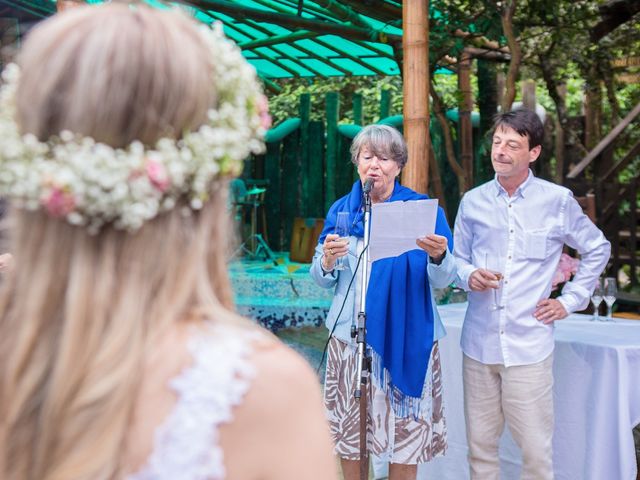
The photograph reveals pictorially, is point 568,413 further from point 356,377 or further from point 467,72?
point 467,72

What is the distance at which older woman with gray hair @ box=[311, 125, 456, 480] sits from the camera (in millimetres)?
3596

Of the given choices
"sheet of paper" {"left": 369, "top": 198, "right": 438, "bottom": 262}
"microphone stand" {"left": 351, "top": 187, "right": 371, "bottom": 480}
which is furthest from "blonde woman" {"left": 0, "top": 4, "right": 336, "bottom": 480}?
"sheet of paper" {"left": 369, "top": 198, "right": 438, "bottom": 262}

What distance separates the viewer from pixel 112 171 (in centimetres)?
104

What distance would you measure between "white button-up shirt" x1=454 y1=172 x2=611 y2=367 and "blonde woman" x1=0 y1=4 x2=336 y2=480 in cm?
267

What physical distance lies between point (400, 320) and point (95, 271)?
2.67 m

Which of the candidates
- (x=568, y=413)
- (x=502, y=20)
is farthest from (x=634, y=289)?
(x=568, y=413)

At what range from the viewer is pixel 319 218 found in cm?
1031

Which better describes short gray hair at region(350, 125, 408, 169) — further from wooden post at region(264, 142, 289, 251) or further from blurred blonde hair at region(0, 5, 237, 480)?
wooden post at region(264, 142, 289, 251)

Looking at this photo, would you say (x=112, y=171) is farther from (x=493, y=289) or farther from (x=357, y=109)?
(x=357, y=109)

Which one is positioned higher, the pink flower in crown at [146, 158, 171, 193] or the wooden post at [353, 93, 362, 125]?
the wooden post at [353, 93, 362, 125]

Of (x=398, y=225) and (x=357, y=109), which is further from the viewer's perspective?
(x=357, y=109)

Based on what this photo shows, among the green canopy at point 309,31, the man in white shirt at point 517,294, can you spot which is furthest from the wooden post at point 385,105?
the man in white shirt at point 517,294

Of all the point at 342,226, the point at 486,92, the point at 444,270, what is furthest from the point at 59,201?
the point at 486,92

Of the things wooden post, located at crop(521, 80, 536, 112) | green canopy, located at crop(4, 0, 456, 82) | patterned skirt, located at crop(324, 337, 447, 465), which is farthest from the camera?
wooden post, located at crop(521, 80, 536, 112)
